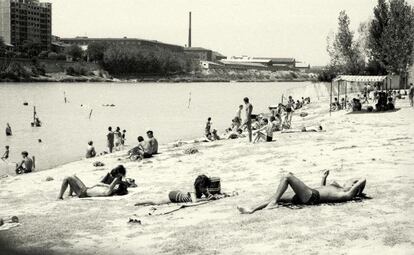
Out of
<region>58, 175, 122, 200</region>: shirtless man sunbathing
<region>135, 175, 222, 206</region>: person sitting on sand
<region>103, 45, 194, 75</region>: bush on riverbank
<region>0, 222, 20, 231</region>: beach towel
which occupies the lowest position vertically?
<region>0, 222, 20, 231</region>: beach towel

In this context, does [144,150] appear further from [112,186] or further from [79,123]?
[79,123]

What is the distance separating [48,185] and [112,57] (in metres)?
136

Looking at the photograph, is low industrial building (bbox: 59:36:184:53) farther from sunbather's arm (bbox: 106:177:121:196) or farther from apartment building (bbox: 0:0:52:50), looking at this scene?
sunbather's arm (bbox: 106:177:121:196)

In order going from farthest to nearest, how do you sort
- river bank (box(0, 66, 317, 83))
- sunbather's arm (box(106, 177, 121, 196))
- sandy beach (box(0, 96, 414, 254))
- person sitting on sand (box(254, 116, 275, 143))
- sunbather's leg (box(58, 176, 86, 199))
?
1. river bank (box(0, 66, 317, 83))
2. person sitting on sand (box(254, 116, 275, 143))
3. sunbather's leg (box(58, 176, 86, 199))
4. sunbather's arm (box(106, 177, 121, 196))
5. sandy beach (box(0, 96, 414, 254))

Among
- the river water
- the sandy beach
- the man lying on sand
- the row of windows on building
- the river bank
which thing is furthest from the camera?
the row of windows on building

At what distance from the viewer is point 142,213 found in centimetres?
1025

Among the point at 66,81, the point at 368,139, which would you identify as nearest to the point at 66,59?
the point at 66,81

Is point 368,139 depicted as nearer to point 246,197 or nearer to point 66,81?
point 246,197

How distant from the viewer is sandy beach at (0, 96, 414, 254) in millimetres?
7844

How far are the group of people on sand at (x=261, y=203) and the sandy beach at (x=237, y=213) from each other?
0.20 metres

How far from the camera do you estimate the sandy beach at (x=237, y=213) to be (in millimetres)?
7844

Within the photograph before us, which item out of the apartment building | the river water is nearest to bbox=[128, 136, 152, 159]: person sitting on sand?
the river water

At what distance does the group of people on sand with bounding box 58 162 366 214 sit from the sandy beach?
20 cm

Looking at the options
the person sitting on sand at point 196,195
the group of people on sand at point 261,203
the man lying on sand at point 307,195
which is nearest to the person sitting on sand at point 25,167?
the group of people on sand at point 261,203
